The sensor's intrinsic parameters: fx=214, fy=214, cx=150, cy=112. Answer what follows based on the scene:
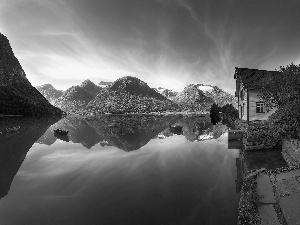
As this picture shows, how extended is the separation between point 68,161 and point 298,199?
19415 mm

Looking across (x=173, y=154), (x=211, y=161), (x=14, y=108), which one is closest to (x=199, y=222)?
(x=211, y=161)

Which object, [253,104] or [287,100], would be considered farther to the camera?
[253,104]

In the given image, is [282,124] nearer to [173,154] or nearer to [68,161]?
[173,154]

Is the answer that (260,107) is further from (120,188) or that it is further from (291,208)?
(291,208)

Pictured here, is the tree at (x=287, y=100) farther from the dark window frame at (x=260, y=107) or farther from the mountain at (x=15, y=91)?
the mountain at (x=15, y=91)

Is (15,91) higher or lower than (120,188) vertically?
higher

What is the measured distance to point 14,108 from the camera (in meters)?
142

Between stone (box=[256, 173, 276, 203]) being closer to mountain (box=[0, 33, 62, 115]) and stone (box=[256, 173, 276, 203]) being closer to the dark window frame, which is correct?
the dark window frame

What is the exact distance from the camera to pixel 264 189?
32.1 ft

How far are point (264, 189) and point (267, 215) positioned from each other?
7.36 feet

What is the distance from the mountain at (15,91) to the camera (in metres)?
143

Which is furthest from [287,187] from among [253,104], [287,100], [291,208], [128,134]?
[253,104]

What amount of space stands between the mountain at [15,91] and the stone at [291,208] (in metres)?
159

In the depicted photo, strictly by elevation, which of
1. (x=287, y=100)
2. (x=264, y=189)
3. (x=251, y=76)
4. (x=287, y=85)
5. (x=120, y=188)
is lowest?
(x=120, y=188)
